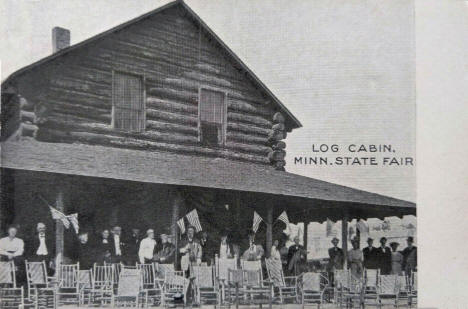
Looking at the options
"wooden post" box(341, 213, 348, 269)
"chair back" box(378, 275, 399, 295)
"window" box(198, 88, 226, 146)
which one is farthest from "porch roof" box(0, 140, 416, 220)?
"chair back" box(378, 275, 399, 295)

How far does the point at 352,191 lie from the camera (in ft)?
28.9

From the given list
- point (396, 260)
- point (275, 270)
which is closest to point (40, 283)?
point (275, 270)


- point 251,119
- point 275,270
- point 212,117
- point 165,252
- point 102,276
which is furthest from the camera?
point 251,119

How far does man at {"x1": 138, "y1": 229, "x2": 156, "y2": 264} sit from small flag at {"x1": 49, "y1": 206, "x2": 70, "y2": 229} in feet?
2.89

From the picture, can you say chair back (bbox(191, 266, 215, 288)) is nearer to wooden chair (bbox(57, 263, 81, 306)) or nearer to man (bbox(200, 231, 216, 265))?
man (bbox(200, 231, 216, 265))

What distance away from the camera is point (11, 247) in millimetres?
8570

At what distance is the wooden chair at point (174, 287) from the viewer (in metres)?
8.73

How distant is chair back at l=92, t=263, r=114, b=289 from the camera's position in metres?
8.64

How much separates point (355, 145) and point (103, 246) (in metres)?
3.15

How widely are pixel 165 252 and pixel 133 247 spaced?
14.8 inches

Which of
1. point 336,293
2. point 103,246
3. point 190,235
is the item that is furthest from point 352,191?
point 103,246

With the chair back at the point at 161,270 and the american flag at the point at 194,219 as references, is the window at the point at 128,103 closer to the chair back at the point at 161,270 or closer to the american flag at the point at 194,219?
the american flag at the point at 194,219

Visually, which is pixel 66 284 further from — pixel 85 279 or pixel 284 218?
pixel 284 218

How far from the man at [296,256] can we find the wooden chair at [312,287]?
0.38 ft
